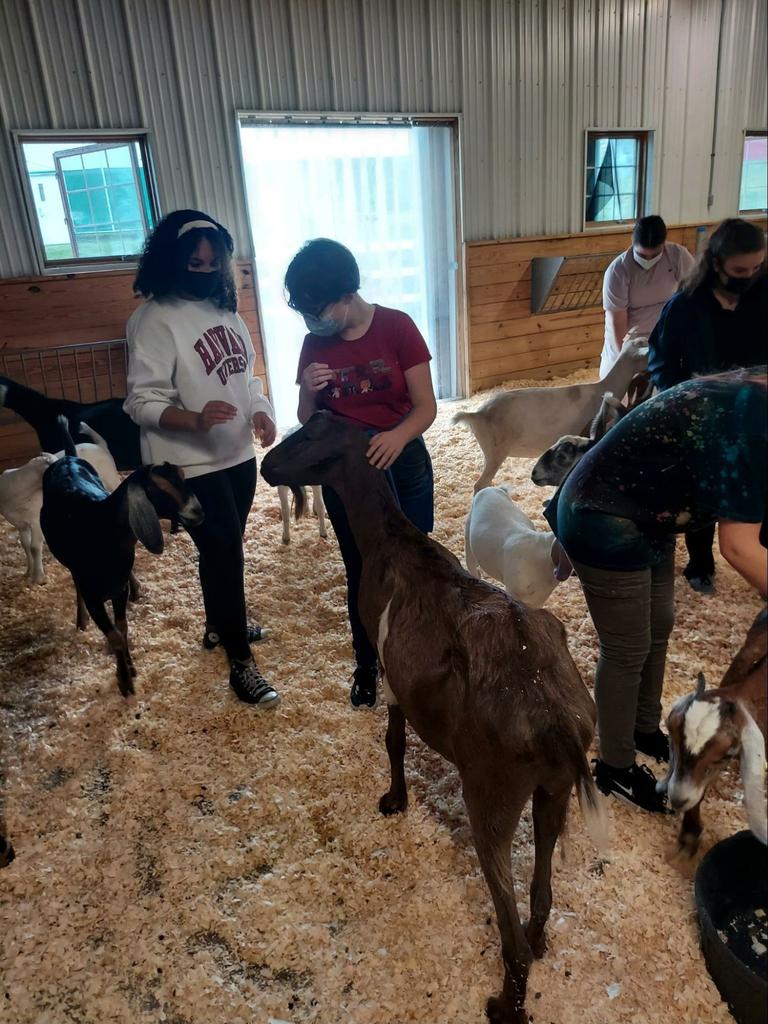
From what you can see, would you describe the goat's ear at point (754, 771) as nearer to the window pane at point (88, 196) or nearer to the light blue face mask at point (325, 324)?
the light blue face mask at point (325, 324)

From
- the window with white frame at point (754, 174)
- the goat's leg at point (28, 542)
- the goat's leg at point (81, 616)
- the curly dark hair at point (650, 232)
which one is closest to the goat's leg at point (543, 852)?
the goat's leg at point (81, 616)

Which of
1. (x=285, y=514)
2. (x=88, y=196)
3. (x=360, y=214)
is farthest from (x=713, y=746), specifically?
(x=360, y=214)

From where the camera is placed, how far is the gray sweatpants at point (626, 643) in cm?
178

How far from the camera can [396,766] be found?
7.34ft

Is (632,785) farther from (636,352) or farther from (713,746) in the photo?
(636,352)

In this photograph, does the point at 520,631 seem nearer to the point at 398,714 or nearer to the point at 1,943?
the point at 398,714

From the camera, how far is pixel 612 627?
186 centimetres

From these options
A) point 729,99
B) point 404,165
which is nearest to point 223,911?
point 404,165

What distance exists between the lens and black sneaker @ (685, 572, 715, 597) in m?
3.40

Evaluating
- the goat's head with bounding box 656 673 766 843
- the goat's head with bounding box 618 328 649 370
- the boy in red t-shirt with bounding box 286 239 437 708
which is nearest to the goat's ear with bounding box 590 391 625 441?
the boy in red t-shirt with bounding box 286 239 437 708

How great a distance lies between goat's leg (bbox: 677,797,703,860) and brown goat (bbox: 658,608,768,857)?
73 mm

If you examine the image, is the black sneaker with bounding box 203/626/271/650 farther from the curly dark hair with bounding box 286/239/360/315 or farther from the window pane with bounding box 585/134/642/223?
the window pane with bounding box 585/134/642/223

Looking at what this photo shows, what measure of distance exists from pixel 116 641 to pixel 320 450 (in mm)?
1377

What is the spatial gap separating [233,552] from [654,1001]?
1.98 m
